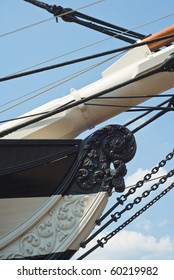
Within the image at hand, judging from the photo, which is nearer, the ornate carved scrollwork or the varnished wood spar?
the ornate carved scrollwork

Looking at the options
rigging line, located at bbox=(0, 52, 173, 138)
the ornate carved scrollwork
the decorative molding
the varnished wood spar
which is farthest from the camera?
the varnished wood spar

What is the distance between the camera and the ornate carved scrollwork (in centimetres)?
479

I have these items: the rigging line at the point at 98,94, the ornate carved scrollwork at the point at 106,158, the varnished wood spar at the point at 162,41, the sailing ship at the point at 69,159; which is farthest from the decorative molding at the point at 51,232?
the varnished wood spar at the point at 162,41

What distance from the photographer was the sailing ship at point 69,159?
15.5 ft

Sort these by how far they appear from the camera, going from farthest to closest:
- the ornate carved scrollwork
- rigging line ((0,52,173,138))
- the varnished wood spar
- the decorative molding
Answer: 1. the varnished wood spar
2. rigging line ((0,52,173,138))
3. the ornate carved scrollwork
4. the decorative molding

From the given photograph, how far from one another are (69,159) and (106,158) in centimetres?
Answer: 31

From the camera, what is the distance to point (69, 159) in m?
4.96

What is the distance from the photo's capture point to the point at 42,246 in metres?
4.66

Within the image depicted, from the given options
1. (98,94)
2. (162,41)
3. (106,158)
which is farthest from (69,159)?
(162,41)

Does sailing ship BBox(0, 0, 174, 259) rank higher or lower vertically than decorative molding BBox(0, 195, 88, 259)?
higher

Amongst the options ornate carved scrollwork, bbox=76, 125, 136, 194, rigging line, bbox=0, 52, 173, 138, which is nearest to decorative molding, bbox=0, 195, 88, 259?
ornate carved scrollwork, bbox=76, 125, 136, 194

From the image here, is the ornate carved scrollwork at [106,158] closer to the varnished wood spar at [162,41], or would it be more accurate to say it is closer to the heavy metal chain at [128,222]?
the heavy metal chain at [128,222]

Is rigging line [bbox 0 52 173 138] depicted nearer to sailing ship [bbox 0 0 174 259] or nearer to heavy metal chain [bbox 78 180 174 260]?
sailing ship [bbox 0 0 174 259]

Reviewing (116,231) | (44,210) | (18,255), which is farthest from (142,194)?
(18,255)
